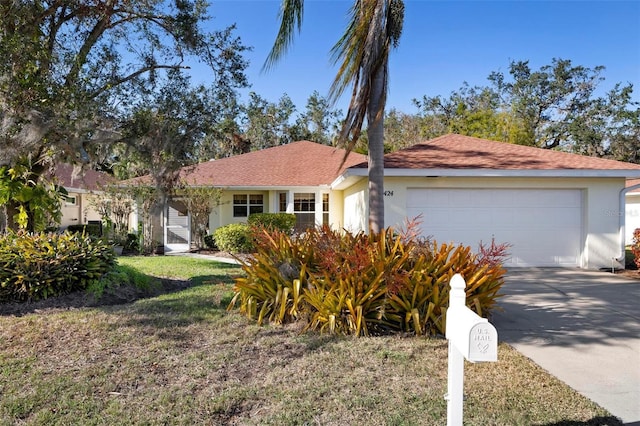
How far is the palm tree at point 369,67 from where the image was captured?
7.36 meters

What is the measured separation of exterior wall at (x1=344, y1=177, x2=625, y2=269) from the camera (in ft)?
38.5

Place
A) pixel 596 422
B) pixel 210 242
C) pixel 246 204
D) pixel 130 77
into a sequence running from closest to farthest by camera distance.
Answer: pixel 596 422 < pixel 130 77 < pixel 210 242 < pixel 246 204

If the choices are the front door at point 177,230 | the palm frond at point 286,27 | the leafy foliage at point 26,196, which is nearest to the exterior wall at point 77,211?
the front door at point 177,230

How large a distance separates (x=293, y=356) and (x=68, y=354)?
2.37 m

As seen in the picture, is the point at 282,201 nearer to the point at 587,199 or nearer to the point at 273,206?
the point at 273,206

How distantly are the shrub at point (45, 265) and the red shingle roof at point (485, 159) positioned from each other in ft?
24.0

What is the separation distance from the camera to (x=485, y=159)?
12398mm

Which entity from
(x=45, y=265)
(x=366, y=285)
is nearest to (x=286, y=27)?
(x=366, y=285)

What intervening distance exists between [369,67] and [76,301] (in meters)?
6.13

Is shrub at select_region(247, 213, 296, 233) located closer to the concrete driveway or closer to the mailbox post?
the concrete driveway

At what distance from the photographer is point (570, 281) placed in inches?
382

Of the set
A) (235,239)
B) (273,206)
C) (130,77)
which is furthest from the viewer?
(273,206)

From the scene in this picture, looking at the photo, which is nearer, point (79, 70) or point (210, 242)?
point (79, 70)

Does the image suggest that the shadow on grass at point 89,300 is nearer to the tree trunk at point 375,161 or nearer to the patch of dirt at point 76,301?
the patch of dirt at point 76,301
